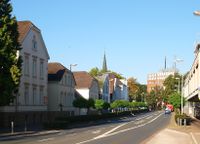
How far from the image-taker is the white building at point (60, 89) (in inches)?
2847

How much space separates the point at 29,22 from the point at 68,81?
19799 millimetres

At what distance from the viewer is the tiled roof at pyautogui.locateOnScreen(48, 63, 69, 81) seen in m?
73.1

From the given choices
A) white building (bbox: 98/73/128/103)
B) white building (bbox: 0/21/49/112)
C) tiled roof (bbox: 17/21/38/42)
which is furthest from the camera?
white building (bbox: 98/73/128/103)

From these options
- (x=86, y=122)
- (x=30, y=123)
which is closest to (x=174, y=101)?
(x=86, y=122)

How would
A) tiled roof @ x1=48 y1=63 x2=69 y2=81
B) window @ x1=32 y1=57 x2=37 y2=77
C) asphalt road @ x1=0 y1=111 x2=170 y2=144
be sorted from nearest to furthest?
1. asphalt road @ x1=0 y1=111 x2=170 y2=144
2. window @ x1=32 y1=57 x2=37 y2=77
3. tiled roof @ x1=48 y1=63 x2=69 y2=81

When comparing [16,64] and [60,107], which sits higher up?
[16,64]

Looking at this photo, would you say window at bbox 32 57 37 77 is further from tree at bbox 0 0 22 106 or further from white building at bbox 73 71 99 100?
white building at bbox 73 71 99 100

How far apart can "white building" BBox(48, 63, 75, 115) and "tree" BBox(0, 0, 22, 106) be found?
28.2 m

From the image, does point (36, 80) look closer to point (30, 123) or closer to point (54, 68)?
point (30, 123)

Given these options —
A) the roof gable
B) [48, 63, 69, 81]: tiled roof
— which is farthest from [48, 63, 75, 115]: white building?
the roof gable

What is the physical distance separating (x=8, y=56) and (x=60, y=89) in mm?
32546

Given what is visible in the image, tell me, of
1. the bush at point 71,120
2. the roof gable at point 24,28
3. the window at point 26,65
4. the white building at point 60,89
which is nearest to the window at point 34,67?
the window at point 26,65

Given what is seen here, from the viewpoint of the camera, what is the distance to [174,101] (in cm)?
10944

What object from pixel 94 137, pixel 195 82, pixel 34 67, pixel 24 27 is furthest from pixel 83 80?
pixel 94 137
